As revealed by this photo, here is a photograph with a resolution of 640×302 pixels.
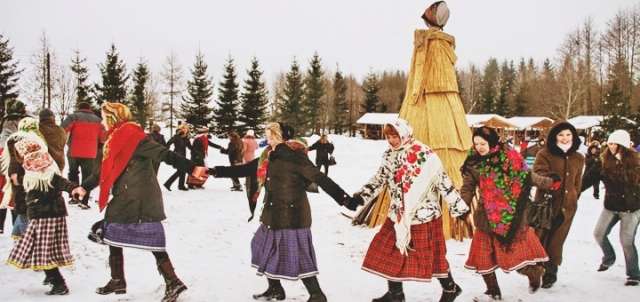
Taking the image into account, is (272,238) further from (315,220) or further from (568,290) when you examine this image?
(315,220)

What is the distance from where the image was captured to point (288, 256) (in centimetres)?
419

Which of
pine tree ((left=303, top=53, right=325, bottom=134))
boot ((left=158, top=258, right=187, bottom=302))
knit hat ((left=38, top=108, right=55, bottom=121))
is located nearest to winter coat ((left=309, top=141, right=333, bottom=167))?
knit hat ((left=38, top=108, right=55, bottom=121))

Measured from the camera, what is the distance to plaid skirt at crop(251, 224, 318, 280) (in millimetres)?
4184

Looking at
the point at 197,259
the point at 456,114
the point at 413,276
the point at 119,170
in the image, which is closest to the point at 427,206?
the point at 413,276

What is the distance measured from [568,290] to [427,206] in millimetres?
2250

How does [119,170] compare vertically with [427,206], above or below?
above

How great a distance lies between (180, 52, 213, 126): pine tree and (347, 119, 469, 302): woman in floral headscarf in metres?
37.7

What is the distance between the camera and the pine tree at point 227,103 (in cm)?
4069

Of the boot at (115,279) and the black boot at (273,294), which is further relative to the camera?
the black boot at (273,294)

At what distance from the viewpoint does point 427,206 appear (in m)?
4.27

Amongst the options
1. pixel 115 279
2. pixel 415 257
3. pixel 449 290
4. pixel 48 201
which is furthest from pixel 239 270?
pixel 449 290

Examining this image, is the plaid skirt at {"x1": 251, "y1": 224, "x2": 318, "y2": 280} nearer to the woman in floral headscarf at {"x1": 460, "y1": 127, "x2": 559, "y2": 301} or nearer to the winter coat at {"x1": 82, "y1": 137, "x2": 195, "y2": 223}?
the winter coat at {"x1": 82, "y1": 137, "x2": 195, "y2": 223}

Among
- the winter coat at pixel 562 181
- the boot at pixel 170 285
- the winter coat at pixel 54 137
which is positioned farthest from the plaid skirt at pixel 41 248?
the winter coat at pixel 562 181

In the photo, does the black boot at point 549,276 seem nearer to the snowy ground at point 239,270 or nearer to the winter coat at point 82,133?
the snowy ground at point 239,270
